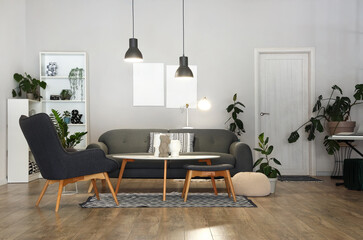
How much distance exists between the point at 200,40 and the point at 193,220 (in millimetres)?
4248

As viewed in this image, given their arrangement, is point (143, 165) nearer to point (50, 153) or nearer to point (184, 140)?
point (184, 140)

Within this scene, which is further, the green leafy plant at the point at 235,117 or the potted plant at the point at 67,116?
the potted plant at the point at 67,116

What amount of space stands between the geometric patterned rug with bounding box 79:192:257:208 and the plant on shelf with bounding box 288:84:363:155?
254 centimetres

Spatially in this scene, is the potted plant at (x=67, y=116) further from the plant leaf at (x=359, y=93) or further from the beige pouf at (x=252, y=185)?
the plant leaf at (x=359, y=93)

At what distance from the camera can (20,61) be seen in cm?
706

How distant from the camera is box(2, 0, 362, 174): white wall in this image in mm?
7250

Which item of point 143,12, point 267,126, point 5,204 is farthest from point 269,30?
point 5,204

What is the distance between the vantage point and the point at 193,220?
3.63 meters

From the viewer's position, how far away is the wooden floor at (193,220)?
10.3 ft

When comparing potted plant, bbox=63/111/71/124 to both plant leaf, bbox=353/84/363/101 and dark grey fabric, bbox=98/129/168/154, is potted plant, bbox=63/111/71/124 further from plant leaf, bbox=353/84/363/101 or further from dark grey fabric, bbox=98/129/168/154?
plant leaf, bbox=353/84/363/101

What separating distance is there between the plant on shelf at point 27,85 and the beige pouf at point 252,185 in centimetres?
356

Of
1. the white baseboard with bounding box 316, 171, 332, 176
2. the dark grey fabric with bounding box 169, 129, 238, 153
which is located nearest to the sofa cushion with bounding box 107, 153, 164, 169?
the dark grey fabric with bounding box 169, 129, 238, 153

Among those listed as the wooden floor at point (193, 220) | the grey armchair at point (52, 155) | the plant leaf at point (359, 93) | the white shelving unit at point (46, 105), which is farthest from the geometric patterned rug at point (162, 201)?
the plant leaf at point (359, 93)

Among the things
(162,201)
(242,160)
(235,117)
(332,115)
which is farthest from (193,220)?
(332,115)
